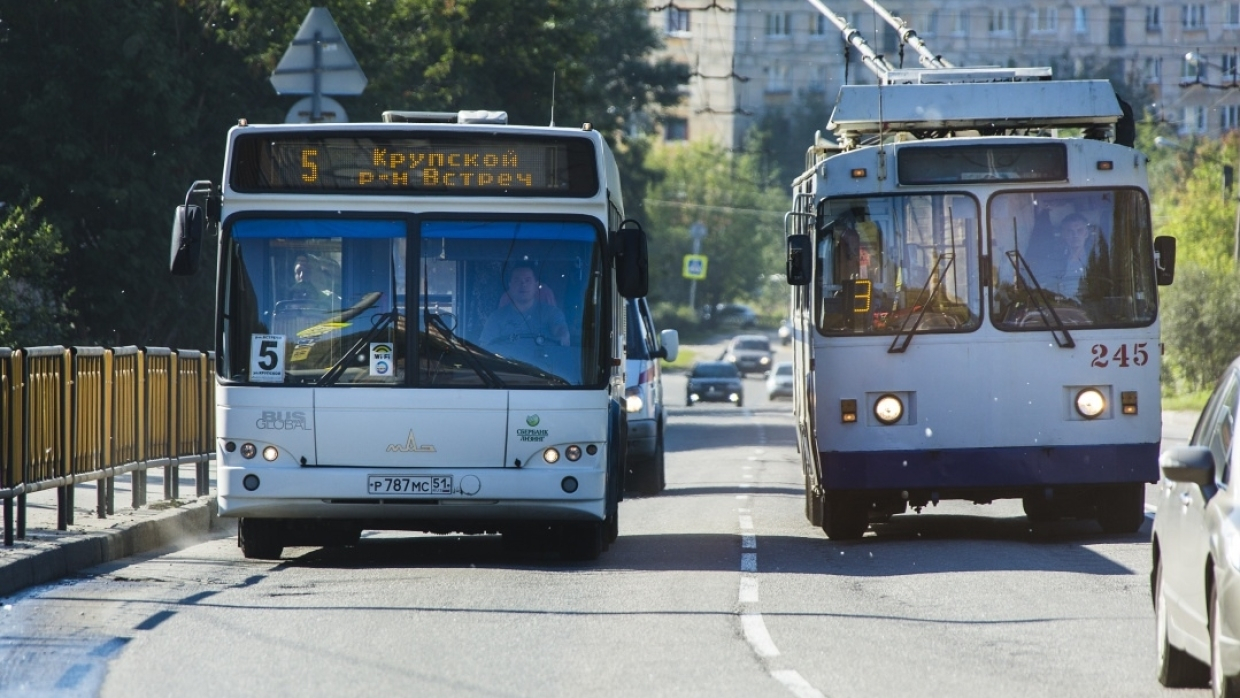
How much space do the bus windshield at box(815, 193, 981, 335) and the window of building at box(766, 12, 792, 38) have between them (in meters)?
134

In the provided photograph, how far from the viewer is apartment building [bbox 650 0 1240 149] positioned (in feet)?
425

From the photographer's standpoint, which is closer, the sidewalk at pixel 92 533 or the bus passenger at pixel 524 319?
the sidewalk at pixel 92 533

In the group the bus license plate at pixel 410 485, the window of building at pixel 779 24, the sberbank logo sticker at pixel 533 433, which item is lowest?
the bus license plate at pixel 410 485

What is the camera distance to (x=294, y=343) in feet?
44.2

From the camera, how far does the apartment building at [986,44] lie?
425 ft

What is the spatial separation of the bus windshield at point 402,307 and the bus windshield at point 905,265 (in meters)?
2.61

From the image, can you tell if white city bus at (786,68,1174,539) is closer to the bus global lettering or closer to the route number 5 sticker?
the bus global lettering

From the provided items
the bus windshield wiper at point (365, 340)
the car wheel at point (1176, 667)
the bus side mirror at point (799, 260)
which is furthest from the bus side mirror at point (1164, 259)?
the car wheel at point (1176, 667)

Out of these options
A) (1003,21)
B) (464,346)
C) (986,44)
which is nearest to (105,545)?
(464,346)

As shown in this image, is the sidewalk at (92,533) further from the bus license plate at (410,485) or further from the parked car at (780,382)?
the parked car at (780,382)

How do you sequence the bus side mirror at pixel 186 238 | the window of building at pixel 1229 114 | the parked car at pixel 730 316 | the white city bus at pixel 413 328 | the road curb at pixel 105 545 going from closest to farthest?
the road curb at pixel 105 545, the bus side mirror at pixel 186 238, the white city bus at pixel 413 328, the parked car at pixel 730 316, the window of building at pixel 1229 114

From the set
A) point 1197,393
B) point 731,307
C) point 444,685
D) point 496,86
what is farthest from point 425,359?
point 731,307

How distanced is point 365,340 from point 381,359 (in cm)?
16

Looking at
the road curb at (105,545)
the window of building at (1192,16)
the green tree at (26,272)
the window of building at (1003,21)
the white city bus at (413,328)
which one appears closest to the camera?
the road curb at (105,545)
